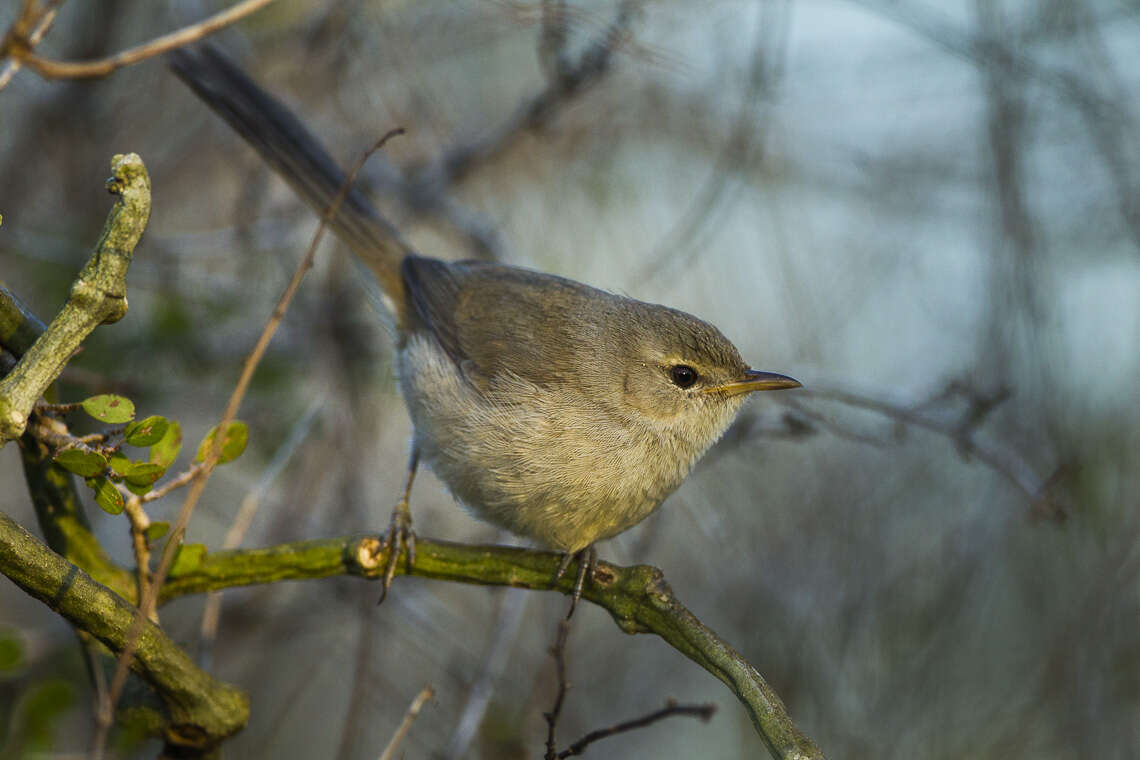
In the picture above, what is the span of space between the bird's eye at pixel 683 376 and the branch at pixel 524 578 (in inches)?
35.4

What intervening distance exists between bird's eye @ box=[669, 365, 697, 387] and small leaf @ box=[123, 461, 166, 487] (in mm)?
1743

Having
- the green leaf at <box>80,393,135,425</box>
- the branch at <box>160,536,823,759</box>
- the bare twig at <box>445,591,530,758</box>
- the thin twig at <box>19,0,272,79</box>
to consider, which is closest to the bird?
the branch at <box>160,536,823,759</box>

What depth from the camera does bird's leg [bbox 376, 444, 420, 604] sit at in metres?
2.31

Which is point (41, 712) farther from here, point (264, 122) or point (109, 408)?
point (264, 122)

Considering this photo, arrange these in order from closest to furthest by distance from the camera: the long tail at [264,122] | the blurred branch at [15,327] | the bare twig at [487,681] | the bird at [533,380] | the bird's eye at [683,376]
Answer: the blurred branch at [15,327]
the bird at [533,380]
the bare twig at [487,681]
the bird's eye at [683,376]
the long tail at [264,122]

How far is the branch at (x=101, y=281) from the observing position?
5.34ft

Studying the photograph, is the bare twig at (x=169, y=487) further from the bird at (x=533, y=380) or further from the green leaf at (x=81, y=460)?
the bird at (x=533, y=380)

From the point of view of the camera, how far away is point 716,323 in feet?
15.6

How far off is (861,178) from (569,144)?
1.74m

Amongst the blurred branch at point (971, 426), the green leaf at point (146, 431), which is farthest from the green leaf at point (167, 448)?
the blurred branch at point (971, 426)

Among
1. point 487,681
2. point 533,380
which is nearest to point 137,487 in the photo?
point 533,380

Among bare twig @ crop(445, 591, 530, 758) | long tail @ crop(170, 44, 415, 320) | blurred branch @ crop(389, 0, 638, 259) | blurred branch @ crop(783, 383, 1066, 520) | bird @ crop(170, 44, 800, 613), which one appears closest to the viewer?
blurred branch @ crop(783, 383, 1066, 520)

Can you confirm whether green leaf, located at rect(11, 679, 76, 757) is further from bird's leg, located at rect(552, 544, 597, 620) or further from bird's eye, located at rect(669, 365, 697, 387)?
bird's eye, located at rect(669, 365, 697, 387)

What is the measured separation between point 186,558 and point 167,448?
0.25 m
